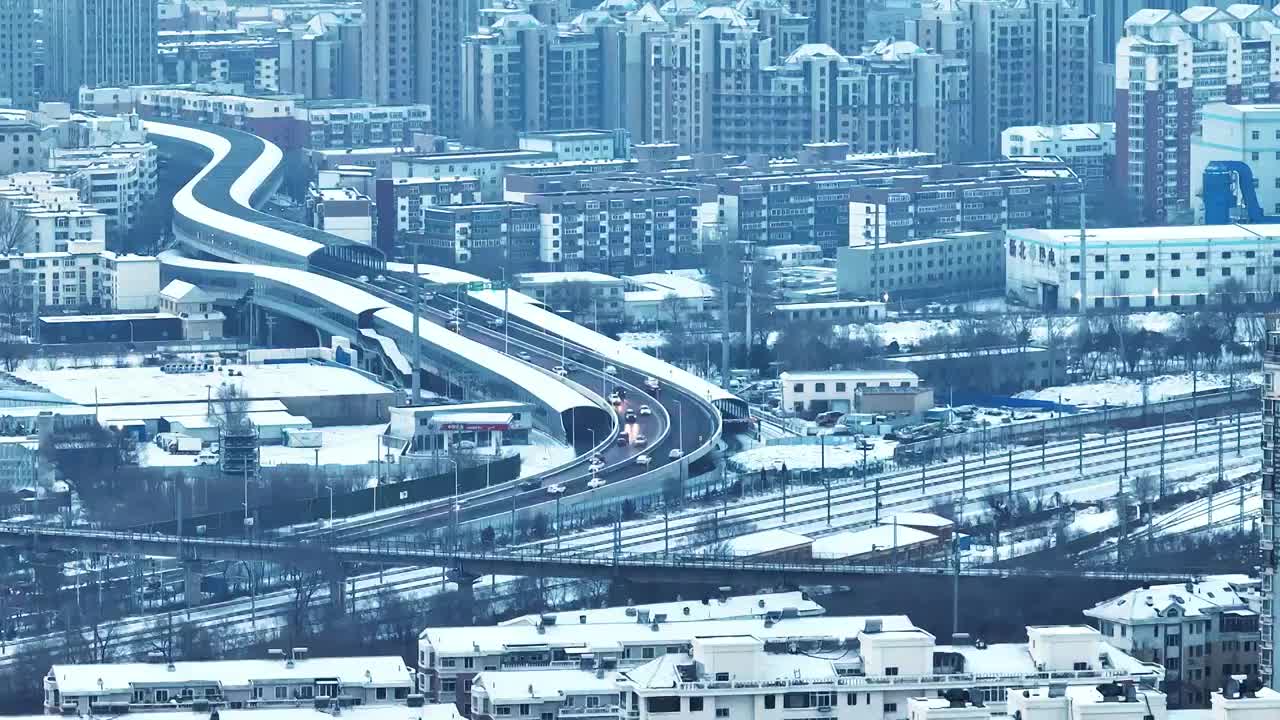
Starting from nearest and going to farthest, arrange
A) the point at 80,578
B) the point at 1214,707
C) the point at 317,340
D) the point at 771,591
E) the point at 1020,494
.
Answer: the point at 1214,707
the point at 771,591
the point at 80,578
the point at 1020,494
the point at 317,340

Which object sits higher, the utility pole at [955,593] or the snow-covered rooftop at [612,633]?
the snow-covered rooftop at [612,633]

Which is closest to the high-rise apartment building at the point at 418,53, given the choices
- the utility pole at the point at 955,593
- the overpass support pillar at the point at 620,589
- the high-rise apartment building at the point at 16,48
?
the high-rise apartment building at the point at 16,48

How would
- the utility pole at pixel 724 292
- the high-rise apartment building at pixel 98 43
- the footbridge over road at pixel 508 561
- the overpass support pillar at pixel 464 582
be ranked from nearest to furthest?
the footbridge over road at pixel 508 561, the overpass support pillar at pixel 464 582, the utility pole at pixel 724 292, the high-rise apartment building at pixel 98 43

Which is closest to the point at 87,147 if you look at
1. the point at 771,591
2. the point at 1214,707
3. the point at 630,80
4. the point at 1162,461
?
the point at 630,80

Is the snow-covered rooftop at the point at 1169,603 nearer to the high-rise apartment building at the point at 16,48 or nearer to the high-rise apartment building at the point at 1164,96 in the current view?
the high-rise apartment building at the point at 1164,96

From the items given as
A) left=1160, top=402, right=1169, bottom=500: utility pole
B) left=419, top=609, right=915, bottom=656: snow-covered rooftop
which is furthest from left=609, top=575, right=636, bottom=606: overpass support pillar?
left=1160, top=402, right=1169, bottom=500: utility pole

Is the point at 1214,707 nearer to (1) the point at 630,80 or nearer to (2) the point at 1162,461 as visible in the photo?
(2) the point at 1162,461
